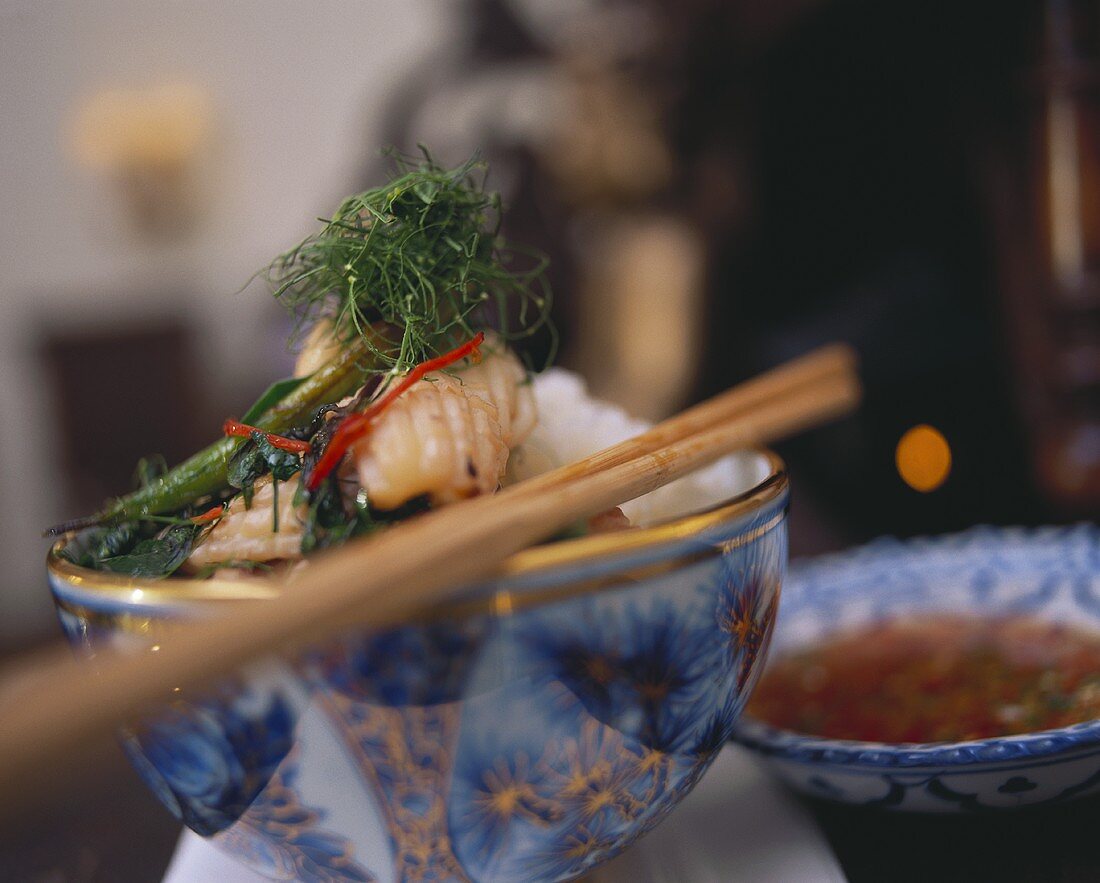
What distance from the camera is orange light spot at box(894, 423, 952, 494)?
64.5 inches

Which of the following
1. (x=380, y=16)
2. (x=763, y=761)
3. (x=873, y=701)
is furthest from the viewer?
(x=380, y=16)

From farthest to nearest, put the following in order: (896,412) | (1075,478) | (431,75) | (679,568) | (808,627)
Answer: (431,75)
(896,412)
(1075,478)
(808,627)
(679,568)

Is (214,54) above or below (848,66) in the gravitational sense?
above

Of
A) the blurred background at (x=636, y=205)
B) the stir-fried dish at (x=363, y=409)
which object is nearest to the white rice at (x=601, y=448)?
the stir-fried dish at (x=363, y=409)

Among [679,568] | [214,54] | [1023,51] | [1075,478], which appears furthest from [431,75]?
[679,568]

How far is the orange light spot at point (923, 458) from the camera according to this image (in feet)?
5.37

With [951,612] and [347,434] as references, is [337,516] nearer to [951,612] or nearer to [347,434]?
[347,434]

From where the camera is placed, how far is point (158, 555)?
0.45 meters

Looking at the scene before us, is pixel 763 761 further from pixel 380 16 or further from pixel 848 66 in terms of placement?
pixel 380 16

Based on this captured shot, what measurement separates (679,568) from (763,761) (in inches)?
8.6

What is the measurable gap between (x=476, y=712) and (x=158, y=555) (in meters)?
0.20

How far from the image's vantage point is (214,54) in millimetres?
4871

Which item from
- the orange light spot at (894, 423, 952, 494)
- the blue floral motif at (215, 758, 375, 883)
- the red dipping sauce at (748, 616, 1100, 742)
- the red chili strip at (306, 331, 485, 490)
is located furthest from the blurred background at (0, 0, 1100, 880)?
the red dipping sauce at (748, 616, 1100, 742)

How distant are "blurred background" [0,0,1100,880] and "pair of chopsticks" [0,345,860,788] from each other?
14.4 inches
